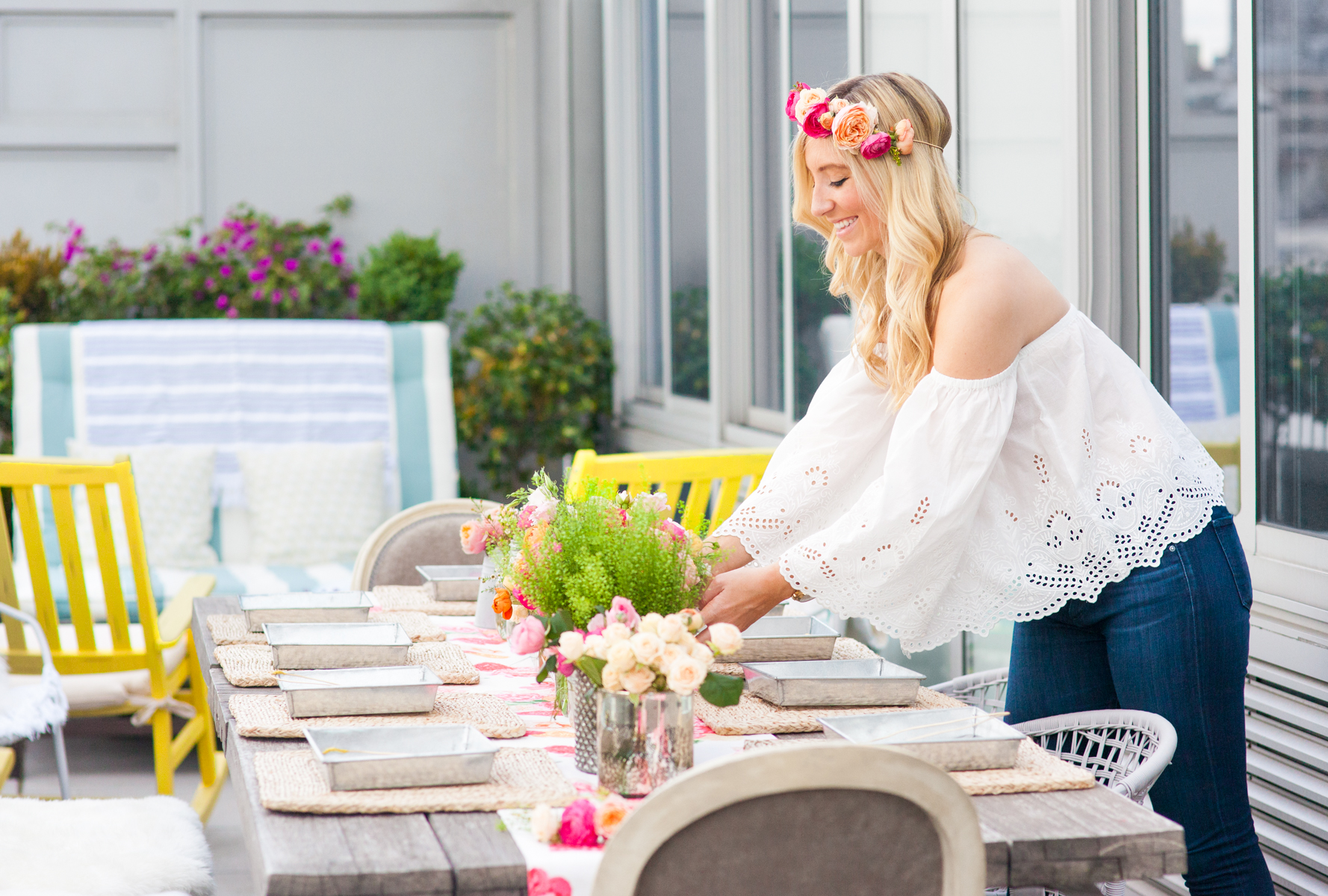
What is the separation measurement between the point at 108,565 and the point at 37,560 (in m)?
0.17

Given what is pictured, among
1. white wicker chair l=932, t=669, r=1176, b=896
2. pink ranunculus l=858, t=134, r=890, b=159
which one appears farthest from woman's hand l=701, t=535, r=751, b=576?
pink ranunculus l=858, t=134, r=890, b=159

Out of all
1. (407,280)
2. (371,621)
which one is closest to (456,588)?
(371,621)

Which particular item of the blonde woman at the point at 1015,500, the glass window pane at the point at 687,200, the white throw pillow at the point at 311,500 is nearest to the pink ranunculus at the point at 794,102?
the blonde woman at the point at 1015,500

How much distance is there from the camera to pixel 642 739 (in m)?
1.27

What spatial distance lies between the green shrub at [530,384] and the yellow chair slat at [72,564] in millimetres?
2303

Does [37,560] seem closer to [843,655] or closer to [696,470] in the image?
[696,470]

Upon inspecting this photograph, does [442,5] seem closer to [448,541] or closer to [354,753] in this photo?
[448,541]

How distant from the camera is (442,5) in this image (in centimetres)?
559

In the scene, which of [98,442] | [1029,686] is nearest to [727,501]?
[1029,686]

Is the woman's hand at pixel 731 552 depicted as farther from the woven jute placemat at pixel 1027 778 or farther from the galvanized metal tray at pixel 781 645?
the woven jute placemat at pixel 1027 778

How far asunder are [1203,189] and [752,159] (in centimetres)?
188

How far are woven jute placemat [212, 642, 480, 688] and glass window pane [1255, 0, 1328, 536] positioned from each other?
1203 mm

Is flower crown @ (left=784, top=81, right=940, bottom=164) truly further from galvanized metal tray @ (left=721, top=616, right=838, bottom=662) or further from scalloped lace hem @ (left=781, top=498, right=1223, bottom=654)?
galvanized metal tray @ (left=721, top=616, right=838, bottom=662)

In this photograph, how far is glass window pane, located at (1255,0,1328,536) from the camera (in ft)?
6.23
